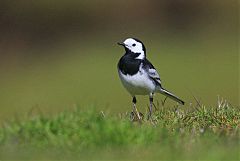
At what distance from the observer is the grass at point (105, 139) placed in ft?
26.6

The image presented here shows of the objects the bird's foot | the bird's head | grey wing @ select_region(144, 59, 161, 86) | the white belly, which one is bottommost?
the bird's foot

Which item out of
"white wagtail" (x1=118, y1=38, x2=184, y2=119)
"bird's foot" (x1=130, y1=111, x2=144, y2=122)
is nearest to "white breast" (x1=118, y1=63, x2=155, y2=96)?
"white wagtail" (x1=118, y1=38, x2=184, y2=119)

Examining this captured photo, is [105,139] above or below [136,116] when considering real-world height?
below

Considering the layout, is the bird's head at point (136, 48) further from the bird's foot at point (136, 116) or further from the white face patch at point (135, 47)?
the bird's foot at point (136, 116)

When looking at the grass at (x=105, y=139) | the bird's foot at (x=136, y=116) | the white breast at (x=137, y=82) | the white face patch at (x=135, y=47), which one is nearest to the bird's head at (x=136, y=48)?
the white face patch at (x=135, y=47)

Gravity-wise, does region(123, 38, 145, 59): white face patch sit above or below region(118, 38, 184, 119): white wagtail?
above

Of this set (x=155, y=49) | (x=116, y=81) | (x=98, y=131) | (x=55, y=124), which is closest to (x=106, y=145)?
(x=98, y=131)

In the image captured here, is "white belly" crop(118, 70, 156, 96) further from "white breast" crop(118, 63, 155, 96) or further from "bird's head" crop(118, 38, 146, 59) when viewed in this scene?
"bird's head" crop(118, 38, 146, 59)

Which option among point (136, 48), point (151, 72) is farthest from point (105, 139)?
point (136, 48)

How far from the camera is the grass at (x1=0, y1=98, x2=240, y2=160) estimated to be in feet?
26.6

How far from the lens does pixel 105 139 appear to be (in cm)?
867

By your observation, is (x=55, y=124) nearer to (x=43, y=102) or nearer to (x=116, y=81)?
(x=43, y=102)

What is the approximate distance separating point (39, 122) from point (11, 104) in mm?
10344

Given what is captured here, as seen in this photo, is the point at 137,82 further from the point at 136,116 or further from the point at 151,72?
the point at 136,116
